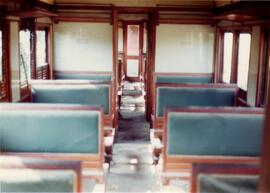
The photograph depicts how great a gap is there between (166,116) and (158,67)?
14.0 ft

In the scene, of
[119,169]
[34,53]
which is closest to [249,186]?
[119,169]

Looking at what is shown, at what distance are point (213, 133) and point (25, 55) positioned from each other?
11.7 ft

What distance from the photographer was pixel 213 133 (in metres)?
3.94

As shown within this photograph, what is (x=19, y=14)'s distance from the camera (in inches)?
206

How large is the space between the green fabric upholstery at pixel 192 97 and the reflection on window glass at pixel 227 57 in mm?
1530

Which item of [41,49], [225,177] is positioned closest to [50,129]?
[225,177]

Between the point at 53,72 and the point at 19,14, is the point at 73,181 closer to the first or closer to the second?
the point at 19,14

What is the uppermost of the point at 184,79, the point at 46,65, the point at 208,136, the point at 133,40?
the point at 133,40

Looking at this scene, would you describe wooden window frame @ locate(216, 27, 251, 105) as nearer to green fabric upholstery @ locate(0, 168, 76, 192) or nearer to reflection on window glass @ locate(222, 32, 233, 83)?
reflection on window glass @ locate(222, 32, 233, 83)

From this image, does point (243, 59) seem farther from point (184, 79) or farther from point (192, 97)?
point (184, 79)

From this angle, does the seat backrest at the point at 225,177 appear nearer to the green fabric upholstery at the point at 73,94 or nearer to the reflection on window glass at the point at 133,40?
the green fabric upholstery at the point at 73,94

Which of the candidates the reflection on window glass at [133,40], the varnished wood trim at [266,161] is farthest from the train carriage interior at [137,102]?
the reflection on window glass at [133,40]

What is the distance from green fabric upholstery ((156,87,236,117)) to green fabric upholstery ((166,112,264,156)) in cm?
152

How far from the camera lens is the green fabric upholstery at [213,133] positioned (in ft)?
12.9
